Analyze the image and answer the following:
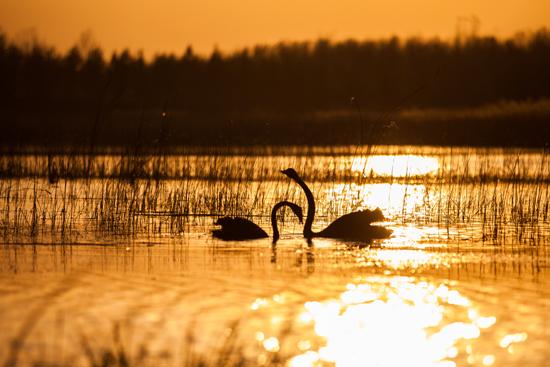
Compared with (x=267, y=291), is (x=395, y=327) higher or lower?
lower

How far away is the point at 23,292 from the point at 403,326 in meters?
3.27

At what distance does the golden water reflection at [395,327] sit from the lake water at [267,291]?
0.6 inches

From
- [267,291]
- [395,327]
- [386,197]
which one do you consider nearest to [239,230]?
[267,291]

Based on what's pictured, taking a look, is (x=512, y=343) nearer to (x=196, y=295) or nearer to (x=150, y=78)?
(x=196, y=295)

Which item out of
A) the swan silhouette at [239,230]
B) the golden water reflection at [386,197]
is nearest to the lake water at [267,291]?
the swan silhouette at [239,230]

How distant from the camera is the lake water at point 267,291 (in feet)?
25.2

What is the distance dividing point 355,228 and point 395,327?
5.15m

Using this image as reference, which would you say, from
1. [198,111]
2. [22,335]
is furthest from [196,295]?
[198,111]

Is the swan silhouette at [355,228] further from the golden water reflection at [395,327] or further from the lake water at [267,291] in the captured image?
the golden water reflection at [395,327]

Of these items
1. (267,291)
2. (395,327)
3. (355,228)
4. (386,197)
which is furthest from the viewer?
(386,197)

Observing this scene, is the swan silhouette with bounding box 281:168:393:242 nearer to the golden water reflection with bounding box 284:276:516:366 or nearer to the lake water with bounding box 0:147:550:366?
the lake water with bounding box 0:147:550:366

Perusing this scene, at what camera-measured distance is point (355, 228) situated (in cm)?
1364

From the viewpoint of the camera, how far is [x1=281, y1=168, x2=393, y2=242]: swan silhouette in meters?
13.6

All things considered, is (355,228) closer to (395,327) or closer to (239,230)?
(239,230)
